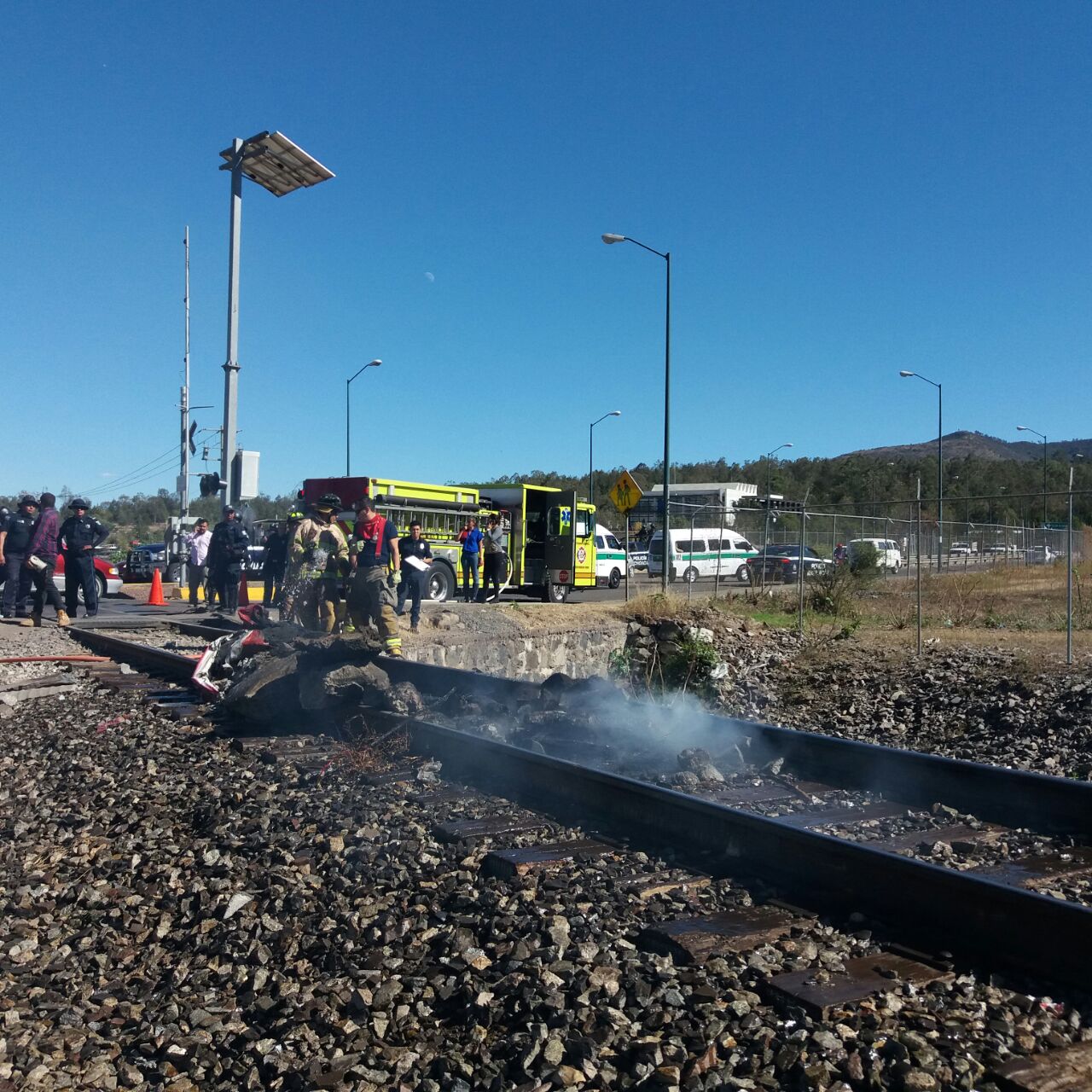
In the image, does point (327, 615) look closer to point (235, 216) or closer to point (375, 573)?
point (375, 573)

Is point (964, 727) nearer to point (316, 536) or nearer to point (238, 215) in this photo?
point (316, 536)

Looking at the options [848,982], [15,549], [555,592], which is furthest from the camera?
[555,592]

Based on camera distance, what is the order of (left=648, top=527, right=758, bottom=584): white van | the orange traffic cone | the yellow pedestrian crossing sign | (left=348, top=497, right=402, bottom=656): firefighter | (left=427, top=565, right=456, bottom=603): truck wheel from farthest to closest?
(left=648, top=527, right=758, bottom=584): white van
the yellow pedestrian crossing sign
the orange traffic cone
(left=427, top=565, right=456, bottom=603): truck wheel
(left=348, top=497, right=402, bottom=656): firefighter

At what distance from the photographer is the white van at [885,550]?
23.5 meters

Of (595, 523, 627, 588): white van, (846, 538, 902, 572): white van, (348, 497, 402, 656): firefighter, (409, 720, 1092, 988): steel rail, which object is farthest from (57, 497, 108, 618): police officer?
(595, 523, 627, 588): white van

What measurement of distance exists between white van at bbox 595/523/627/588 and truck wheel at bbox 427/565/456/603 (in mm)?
11525

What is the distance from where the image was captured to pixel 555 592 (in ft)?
88.0

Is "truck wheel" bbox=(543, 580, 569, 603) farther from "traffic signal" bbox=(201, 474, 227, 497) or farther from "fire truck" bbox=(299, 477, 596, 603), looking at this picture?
"traffic signal" bbox=(201, 474, 227, 497)

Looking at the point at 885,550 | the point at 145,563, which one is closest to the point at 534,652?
the point at 885,550

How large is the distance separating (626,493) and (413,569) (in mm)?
A: 10643

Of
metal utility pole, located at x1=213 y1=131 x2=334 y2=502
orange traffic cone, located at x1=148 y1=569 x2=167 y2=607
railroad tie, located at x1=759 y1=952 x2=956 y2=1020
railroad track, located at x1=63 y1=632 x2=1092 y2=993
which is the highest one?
metal utility pole, located at x1=213 y1=131 x2=334 y2=502

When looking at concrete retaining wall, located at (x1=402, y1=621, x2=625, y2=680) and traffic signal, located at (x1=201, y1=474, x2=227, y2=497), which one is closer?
concrete retaining wall, located at (x1=402, y1=621, x2=625, y2=680)

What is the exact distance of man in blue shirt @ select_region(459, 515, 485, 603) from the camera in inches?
895

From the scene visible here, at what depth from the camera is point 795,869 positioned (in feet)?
15.3
